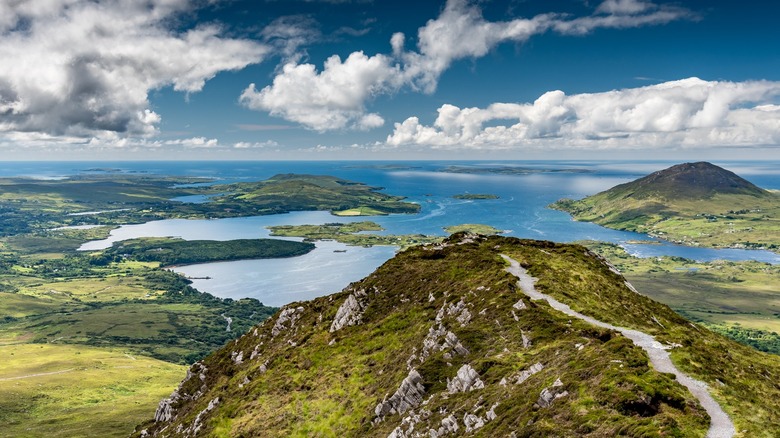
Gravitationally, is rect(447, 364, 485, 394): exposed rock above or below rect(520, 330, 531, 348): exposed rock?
below

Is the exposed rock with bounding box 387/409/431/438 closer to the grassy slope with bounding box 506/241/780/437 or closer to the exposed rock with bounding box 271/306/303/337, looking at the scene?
the grassy slope with bounding box 506/241/780/437

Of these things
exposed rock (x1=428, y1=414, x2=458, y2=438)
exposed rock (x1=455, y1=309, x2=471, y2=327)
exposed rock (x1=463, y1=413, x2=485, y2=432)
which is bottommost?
exposed rock (x1=428, y1=414, x2=458, y2=438)

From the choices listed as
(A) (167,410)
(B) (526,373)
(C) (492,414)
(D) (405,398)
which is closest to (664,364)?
(B) (526,373)

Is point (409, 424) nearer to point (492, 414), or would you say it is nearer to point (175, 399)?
point (492, 414)

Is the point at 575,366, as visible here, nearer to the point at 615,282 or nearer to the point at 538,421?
the point at 538,421

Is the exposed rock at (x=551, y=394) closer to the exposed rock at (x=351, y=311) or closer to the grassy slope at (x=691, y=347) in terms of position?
the grassy slope at (x=691, y=347)

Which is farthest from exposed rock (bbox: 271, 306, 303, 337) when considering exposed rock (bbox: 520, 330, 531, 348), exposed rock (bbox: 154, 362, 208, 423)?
exposed rock (bbox: 520, 330, 531, 348)
